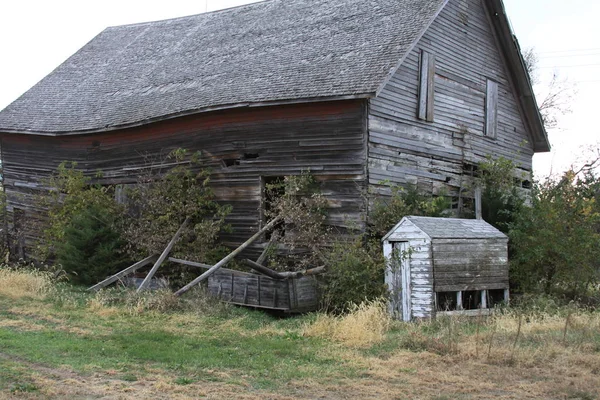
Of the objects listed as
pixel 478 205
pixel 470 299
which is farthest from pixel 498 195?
pixel 470 299

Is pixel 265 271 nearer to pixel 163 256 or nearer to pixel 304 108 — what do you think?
pixel 163 256

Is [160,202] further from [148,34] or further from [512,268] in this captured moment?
[148,34]

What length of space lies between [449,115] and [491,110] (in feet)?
6.98

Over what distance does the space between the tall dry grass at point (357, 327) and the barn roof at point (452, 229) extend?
1.69 metres

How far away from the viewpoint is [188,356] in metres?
8.08

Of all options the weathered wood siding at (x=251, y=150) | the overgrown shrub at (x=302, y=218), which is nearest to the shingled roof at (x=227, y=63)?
the weathered wood siding at (x=251, y=150)

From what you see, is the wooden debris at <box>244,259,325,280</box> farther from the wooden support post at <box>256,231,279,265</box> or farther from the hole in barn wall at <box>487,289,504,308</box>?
the hole in barn wall at <box>487,289,504,308</box>

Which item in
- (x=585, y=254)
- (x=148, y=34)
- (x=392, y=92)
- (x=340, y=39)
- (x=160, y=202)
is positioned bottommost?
(x=585, y=254)

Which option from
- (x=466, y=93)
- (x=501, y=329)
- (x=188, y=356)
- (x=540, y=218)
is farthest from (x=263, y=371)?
(x=466, y=93)

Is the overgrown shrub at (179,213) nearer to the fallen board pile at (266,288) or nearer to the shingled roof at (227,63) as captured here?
the shingled roof at (227,63)

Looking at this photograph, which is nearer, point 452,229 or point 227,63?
point 452,229

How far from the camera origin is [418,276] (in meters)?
11.2

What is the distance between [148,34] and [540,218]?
16557mm

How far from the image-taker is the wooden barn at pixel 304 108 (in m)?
14.0
